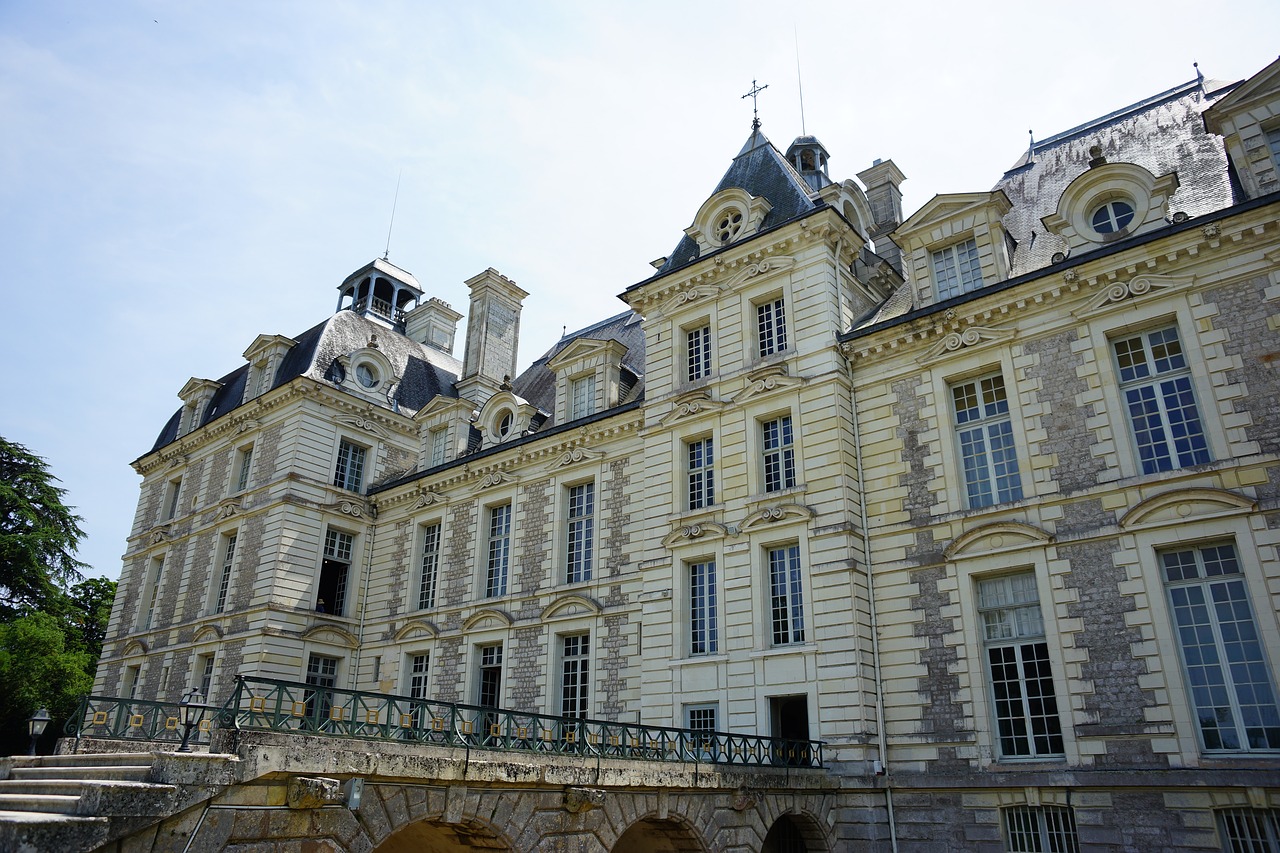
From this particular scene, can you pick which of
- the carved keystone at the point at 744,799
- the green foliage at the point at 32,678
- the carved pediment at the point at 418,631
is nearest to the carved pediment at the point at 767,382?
the carved keystone at the point at 744,799

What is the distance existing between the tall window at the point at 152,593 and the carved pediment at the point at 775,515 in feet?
66.1

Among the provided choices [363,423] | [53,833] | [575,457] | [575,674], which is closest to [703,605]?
[575,674]

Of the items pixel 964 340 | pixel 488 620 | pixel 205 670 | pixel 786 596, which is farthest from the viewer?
pixel 205 670

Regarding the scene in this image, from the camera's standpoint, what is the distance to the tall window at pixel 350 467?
24.8 m

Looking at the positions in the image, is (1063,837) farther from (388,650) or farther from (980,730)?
(388,650)

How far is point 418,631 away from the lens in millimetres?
22156

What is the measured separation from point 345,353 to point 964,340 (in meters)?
18.2

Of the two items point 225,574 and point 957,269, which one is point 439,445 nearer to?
point 225,574

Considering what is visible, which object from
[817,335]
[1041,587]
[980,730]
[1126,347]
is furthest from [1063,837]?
[817,335]

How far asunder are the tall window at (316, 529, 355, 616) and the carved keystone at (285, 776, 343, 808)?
17.8m

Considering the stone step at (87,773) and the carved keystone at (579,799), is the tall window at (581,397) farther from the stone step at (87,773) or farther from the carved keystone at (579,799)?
the stone step at (87,773)

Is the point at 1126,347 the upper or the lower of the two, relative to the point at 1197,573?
upper

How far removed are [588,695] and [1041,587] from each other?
9.48m

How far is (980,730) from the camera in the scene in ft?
42.6
